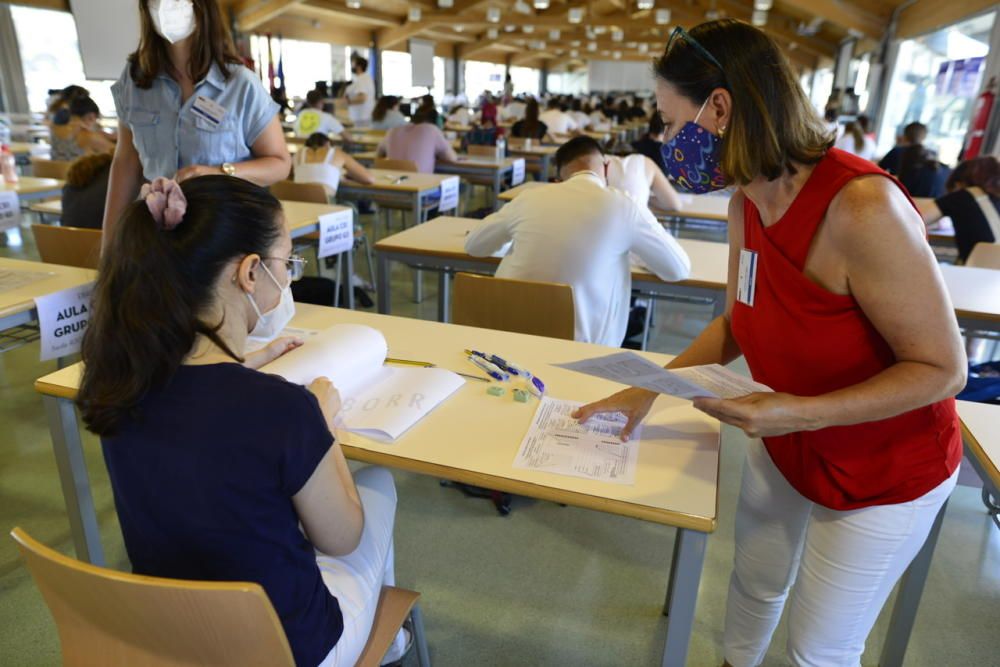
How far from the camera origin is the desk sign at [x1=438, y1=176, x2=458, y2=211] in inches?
171

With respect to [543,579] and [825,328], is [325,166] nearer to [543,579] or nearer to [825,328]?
[543,579]

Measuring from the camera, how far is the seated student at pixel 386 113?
763 centimetres

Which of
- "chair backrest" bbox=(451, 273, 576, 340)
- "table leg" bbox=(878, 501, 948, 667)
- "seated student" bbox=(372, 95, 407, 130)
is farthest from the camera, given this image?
"seated student" bbox=(372, 95, 407, 130)

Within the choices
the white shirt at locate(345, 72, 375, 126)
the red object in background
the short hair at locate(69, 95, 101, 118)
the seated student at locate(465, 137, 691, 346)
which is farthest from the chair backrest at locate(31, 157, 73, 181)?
the red object in background

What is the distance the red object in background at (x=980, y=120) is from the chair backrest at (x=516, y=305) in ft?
18.5

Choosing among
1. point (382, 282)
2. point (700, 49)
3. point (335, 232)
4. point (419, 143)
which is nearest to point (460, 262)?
point (382, 282)

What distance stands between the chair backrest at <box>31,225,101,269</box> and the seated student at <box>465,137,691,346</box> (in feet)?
4.78

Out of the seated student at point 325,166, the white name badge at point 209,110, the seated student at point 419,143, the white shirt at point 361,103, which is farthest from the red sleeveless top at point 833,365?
the white shirt at point 361,103

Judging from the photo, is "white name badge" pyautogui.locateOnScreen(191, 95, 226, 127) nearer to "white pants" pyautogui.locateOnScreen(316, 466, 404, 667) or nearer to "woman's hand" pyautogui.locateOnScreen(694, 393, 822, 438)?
"white pants" pyautogui.locateOnScreen(316, 466, 404, 667)

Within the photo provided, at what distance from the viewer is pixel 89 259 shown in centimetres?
239

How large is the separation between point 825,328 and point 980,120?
21.2 feet

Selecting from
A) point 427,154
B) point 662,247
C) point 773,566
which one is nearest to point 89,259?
point 662,247

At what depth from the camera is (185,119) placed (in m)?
1.87

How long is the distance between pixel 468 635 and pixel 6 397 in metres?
2.42
